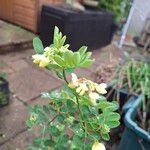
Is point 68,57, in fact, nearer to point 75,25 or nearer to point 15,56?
point 15,56

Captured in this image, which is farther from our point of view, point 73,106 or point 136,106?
point 136,106

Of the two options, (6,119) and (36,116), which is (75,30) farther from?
(36,116)

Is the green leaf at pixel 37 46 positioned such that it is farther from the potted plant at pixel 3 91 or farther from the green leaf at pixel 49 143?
the potted plant at pixel 3 91

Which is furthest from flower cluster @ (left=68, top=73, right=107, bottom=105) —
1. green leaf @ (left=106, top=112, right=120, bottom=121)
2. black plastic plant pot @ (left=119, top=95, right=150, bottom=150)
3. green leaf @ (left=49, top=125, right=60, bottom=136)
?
black plastic plant pot @ (left=119, top=95, right=150, bottom=150)

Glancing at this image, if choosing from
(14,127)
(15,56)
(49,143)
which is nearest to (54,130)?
(49,143)

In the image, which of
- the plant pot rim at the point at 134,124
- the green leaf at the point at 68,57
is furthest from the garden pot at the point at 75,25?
the green leaf at the point at 68,57

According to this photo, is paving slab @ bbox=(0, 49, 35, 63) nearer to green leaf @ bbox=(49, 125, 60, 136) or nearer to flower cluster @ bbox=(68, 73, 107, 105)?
green leaf @ bbox=(49, 125, 60, 136)

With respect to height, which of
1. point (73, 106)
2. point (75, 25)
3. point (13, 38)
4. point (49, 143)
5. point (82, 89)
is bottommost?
point (13, 38)
